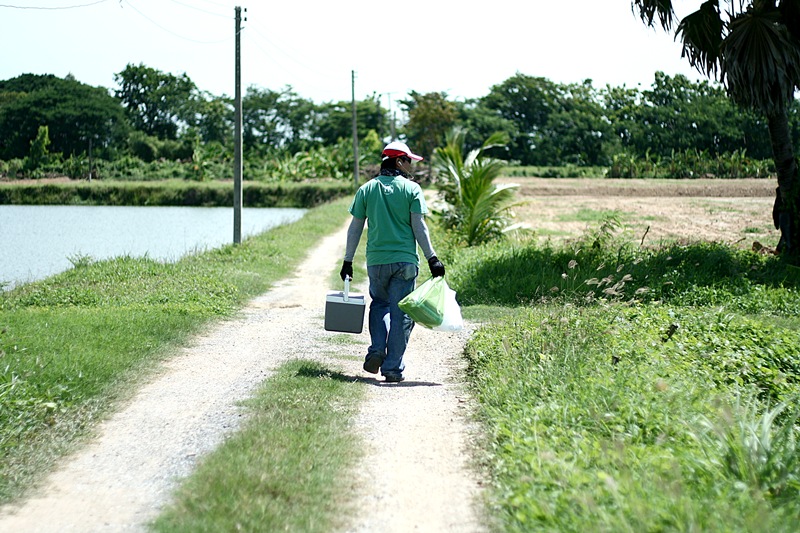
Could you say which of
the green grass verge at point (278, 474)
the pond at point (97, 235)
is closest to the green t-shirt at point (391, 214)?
the green grass verge at point (278, 474)

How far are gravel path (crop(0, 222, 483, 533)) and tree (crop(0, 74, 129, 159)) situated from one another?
65670 millimetres

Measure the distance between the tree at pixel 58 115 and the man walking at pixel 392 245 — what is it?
67.5 meters

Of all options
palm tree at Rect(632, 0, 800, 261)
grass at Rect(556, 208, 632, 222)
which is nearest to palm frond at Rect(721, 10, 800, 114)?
palm tree at Rect(632, 0, 800, 261)

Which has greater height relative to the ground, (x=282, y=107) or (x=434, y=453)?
(x=282, y=107)

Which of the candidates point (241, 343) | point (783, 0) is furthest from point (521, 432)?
point (783, 0)

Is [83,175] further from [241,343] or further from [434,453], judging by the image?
[434,453]

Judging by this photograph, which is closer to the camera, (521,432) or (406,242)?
(521,432)

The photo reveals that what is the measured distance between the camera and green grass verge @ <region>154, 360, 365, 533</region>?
178 inches

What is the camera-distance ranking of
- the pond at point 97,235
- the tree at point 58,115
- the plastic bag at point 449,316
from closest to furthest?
1. the plastic bag at point 449,316
2. the pond at point 97,235
3. the tree at point 58,115

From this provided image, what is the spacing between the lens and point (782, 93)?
48.4 feet

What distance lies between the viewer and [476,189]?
20.0 meters

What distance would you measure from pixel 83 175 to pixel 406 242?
69.6 metres

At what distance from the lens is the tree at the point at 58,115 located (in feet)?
226

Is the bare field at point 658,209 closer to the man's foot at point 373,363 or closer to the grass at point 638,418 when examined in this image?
the grass at point 638,418
